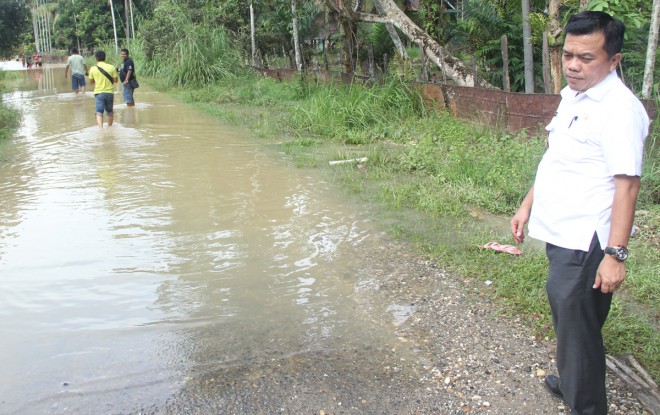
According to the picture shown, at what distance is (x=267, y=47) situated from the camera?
2231cm

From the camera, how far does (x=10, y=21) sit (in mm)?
37000

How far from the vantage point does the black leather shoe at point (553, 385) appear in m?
2.83

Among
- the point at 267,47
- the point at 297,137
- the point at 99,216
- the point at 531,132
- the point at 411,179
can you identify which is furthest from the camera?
the point at 267,47

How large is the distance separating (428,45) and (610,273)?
31.8 ft

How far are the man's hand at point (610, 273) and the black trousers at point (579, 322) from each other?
0.10 metres

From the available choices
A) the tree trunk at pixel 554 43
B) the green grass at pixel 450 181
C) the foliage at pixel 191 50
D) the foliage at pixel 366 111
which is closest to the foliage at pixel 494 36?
the green grass at pixel 450 181

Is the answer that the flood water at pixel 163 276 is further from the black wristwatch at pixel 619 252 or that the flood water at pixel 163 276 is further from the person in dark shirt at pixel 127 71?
Result: the person in dark shirt at pixel 127 71

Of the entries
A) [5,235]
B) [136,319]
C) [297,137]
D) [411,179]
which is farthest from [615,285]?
[297,137]

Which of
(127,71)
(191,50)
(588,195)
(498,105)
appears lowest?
(588,195)

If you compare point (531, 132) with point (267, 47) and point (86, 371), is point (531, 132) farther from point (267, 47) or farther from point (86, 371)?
point (267, 47)

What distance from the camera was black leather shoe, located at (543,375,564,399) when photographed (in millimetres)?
2832

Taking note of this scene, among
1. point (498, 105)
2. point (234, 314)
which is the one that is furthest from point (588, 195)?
point (498, 105)

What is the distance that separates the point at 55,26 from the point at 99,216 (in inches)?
2337

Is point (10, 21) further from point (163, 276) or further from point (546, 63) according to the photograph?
point (163, 276)
